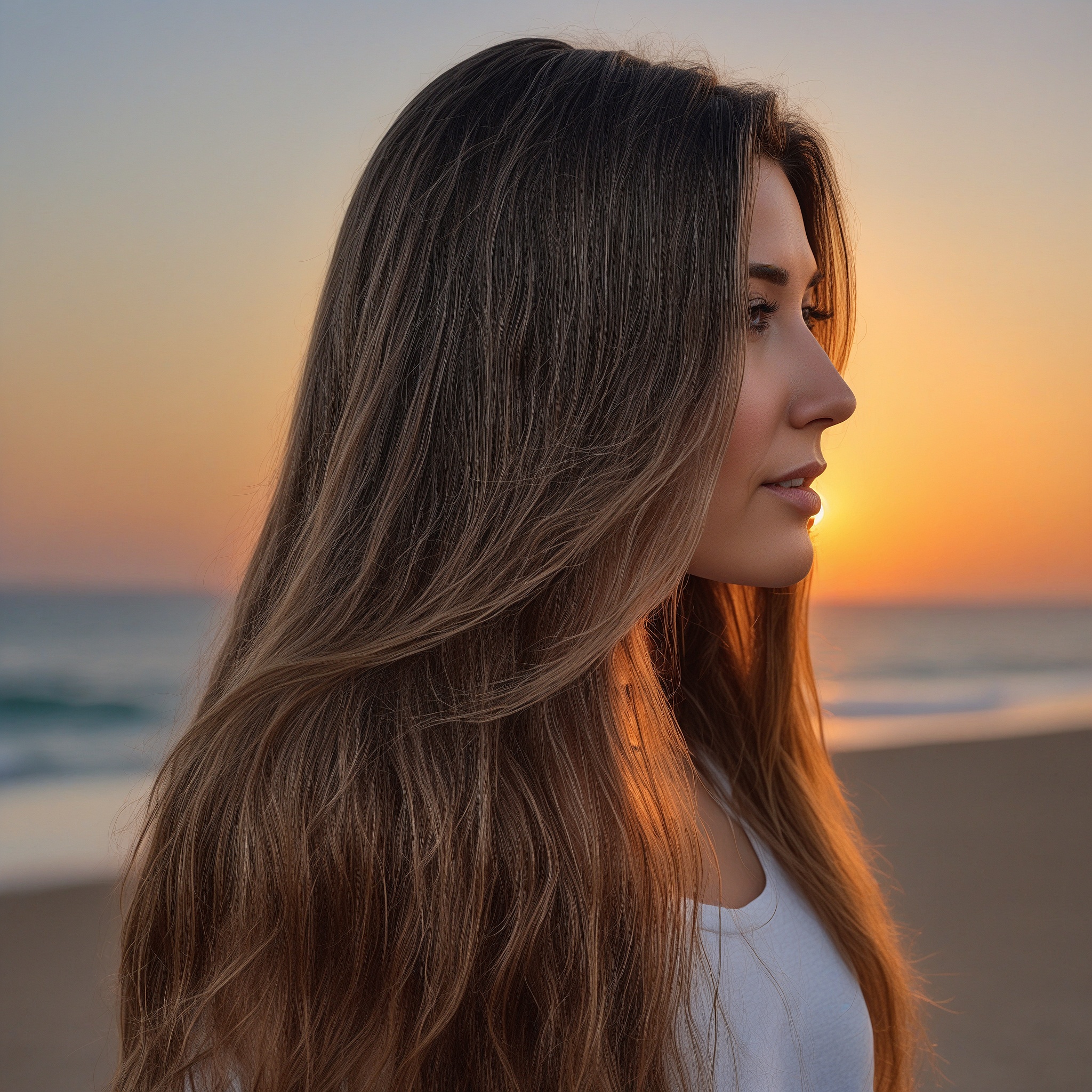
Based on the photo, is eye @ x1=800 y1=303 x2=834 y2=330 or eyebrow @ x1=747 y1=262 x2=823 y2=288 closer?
eyebrow @ x1=747 y1=262 x2=823 y2=288

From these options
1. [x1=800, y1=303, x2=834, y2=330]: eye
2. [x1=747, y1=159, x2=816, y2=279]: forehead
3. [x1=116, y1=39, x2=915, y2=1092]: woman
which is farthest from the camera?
[x1=800, y1=303, x2=834, y2=330]: eye

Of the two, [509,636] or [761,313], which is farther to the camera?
[761,313]

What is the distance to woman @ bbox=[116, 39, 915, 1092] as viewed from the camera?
100 cm

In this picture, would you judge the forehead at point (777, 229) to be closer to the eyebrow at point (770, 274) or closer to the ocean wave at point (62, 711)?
the eyebrow at point (770, 274)

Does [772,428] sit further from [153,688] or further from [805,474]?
[153,688]

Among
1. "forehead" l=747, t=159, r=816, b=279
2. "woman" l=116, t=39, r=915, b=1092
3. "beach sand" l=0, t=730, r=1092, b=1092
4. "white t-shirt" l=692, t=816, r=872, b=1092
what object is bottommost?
"beach sand" l=0, t=730, r=1092, b=1092

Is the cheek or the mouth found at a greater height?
the cheek

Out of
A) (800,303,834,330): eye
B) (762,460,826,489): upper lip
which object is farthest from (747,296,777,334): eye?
(800,303,834,330): eye

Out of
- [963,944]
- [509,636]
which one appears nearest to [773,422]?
[509,636]

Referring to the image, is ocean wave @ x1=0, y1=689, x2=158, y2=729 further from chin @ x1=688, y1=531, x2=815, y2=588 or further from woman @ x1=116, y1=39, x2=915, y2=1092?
chin @ x1=688, y1=531, x2=815, y2=588

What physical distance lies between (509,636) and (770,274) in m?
0.60

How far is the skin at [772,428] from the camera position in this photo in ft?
3.96

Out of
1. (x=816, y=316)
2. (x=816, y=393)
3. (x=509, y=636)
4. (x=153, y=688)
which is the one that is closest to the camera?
(x=509, y=636)

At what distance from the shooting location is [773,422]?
3.96ft
